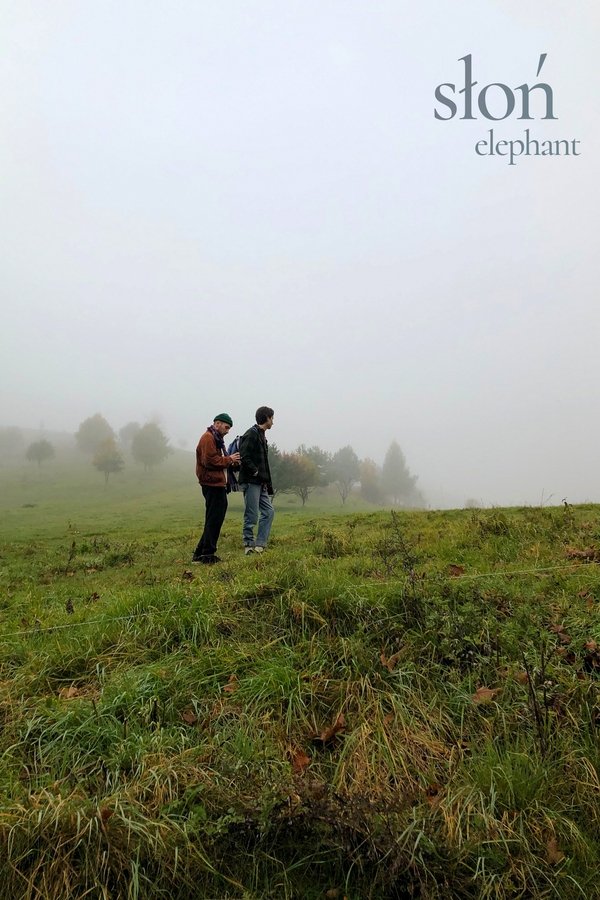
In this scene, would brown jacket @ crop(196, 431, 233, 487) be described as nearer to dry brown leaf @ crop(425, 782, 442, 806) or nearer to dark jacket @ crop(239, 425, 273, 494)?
dark jacket @ crop(239, 425, 273, 494)

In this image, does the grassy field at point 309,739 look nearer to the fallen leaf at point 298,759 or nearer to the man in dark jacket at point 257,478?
the fallen leaf at point 298,759

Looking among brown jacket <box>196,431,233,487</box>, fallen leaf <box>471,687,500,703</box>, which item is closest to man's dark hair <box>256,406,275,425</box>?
brown jacket <box>196,431,233,487</box>

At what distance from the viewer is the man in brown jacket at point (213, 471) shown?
8992 millimetres

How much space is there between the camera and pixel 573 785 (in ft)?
8.53

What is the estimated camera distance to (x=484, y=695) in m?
3.27

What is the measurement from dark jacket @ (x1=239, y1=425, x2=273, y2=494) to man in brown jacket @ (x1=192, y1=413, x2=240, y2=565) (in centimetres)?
21

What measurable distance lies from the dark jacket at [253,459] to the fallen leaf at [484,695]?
6352mm

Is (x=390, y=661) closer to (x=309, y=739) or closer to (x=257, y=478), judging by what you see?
(x=309, y=739)

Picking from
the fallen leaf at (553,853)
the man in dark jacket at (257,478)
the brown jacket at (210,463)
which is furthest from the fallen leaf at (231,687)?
the brown jacket at (210,463)

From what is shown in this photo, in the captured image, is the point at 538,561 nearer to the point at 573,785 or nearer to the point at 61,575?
the point at 573,785

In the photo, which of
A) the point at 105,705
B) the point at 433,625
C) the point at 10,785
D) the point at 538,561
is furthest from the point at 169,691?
the point at 538,561

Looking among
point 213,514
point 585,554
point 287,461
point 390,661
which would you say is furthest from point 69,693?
point 287,461

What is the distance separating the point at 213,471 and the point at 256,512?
1351 mm

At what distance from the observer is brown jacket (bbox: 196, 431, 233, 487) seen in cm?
897
